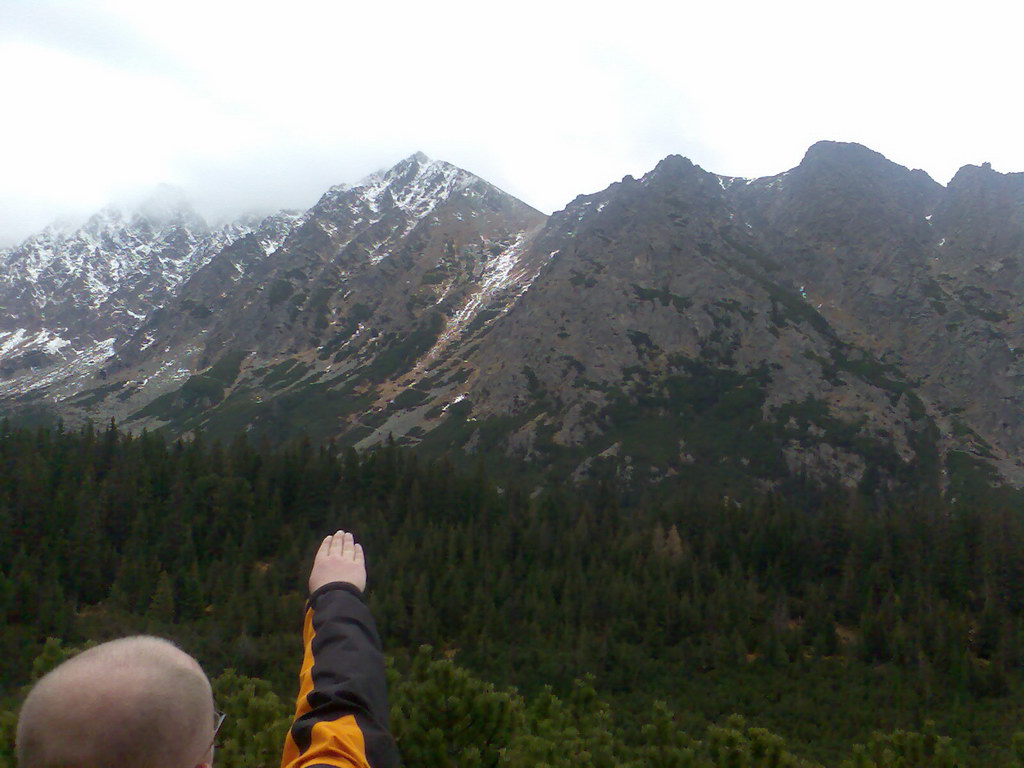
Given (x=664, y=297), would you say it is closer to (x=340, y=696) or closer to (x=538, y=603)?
(x=538, y=603)

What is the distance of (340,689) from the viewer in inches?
123

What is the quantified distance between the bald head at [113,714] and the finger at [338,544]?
158 centimetres

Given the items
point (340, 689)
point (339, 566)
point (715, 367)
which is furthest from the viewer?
point (715, 367)

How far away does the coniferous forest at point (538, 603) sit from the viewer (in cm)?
1797

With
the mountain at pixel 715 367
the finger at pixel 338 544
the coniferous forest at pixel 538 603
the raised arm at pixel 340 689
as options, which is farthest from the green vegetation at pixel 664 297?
the raised arm at pixel 340 689

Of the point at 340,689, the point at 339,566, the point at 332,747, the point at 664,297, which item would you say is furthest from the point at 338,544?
the point at 664,297

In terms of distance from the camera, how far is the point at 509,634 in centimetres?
4969

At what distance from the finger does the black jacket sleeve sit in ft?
1.25

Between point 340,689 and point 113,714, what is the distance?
111cm

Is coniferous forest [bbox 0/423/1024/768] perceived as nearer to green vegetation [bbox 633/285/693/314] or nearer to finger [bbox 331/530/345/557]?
finger [bbox 331/530/345/557]

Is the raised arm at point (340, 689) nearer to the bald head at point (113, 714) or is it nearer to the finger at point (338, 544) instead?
the finger at point (338, 544)

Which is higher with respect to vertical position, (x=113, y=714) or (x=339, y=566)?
(x=113, y=714)

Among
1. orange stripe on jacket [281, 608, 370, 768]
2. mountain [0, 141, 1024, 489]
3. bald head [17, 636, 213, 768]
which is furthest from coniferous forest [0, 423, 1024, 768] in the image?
mountain [0, 141, 1024, 489]

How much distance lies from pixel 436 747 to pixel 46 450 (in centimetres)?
8170
